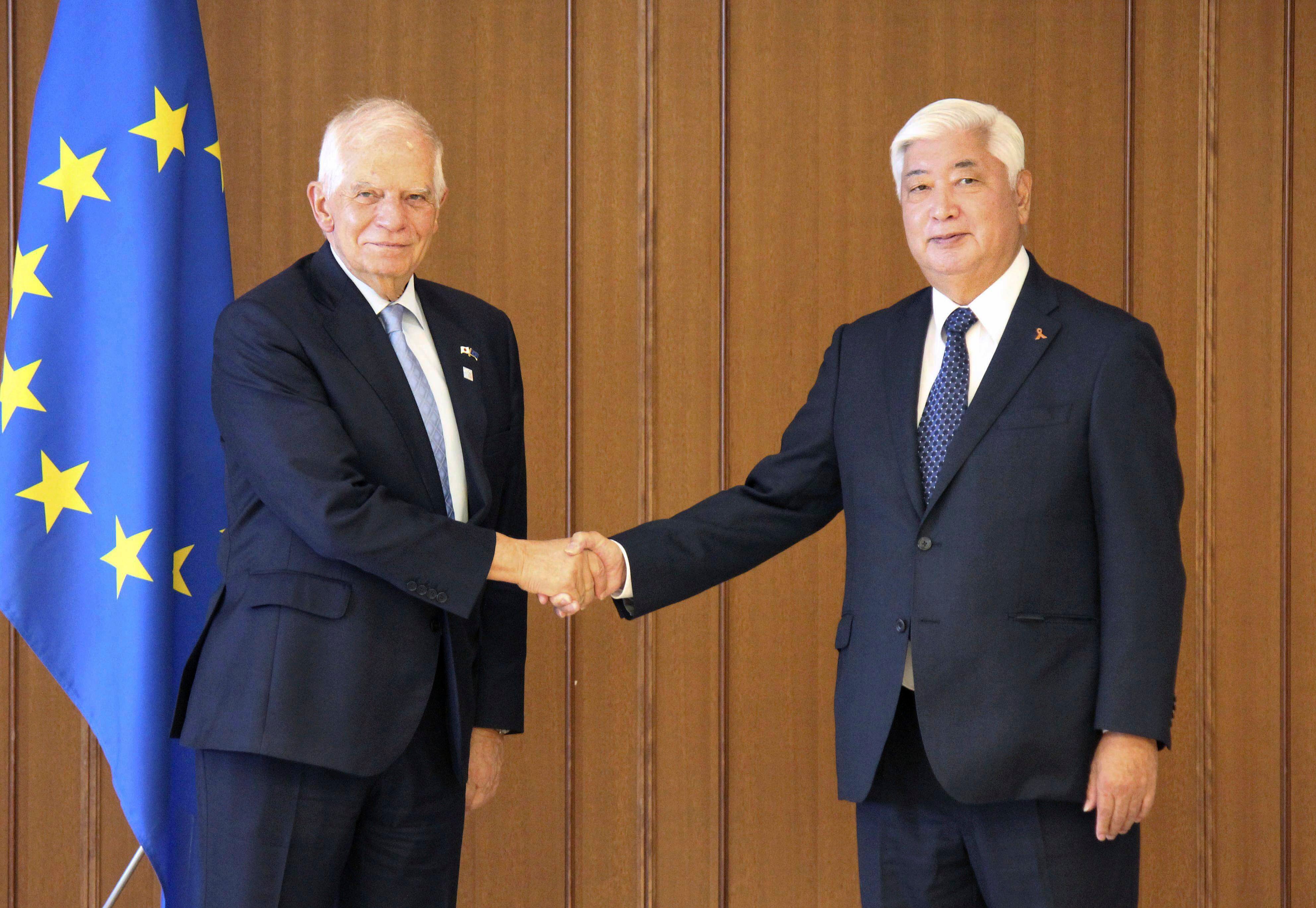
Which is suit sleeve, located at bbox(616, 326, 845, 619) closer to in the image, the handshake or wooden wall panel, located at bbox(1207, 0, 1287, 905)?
the handshake

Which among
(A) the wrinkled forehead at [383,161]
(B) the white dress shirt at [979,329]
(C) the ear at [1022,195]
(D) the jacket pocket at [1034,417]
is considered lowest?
(D) the jacket pocket at [1034,417]

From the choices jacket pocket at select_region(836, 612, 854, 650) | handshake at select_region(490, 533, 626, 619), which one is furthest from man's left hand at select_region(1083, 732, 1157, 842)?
handshake at select_region(490, 533, 626, 619)

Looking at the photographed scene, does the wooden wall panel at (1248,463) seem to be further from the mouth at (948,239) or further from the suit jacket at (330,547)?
the suit jacket at (330,547)

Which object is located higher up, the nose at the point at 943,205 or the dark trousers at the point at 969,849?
the nose at the point at 943,205

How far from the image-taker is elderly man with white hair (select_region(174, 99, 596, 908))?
178 cm

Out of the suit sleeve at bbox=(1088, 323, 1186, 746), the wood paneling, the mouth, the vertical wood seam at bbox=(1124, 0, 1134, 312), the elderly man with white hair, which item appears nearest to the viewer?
the suit sleeve at bbox=(1088, 323, 1186, 746)

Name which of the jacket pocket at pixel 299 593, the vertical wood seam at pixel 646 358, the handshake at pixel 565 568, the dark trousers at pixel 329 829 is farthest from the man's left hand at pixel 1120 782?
the vertical wood seam at pixel 646 358

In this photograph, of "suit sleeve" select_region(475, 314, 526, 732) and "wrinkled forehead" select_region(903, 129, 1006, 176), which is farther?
"suit sleeve" select_region(475, 314, 526, 732)

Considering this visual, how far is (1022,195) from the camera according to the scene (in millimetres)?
1958

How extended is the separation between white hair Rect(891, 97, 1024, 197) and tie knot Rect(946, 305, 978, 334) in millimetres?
255

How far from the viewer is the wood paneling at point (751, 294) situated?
311 cm

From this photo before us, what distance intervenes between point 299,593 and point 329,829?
15.3 inches

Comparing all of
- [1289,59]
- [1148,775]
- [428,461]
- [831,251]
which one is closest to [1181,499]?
[1148,775]

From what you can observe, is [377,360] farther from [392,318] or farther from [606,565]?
[606,565]
